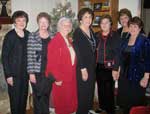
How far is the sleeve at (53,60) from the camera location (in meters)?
3.21

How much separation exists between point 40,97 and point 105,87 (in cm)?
100

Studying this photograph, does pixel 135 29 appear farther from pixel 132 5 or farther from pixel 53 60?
pixel 132 5

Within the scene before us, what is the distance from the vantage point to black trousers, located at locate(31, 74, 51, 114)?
3254 mm

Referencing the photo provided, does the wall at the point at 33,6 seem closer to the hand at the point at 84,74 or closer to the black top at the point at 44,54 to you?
the black top at the point at 44,54

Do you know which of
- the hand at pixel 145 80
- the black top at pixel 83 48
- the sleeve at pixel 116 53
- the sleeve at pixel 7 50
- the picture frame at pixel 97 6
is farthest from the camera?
the picture frame at pixel 97 6

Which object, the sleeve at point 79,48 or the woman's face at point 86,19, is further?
the woman's face at point 86,19

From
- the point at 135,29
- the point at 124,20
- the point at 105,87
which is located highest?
the point at 124,20

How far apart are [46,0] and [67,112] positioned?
2.78m

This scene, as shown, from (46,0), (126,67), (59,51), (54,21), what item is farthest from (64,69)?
(46,0)

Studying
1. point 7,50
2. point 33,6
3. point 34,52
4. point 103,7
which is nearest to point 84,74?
point 34,52

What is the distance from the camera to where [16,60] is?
324 centimetres

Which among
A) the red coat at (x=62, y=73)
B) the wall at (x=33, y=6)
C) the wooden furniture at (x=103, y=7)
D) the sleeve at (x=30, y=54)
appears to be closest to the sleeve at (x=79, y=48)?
the red coat at (x=62, y=73)

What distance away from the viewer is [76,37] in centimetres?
347

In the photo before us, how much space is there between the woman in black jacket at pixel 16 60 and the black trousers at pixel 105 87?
1016 mm
